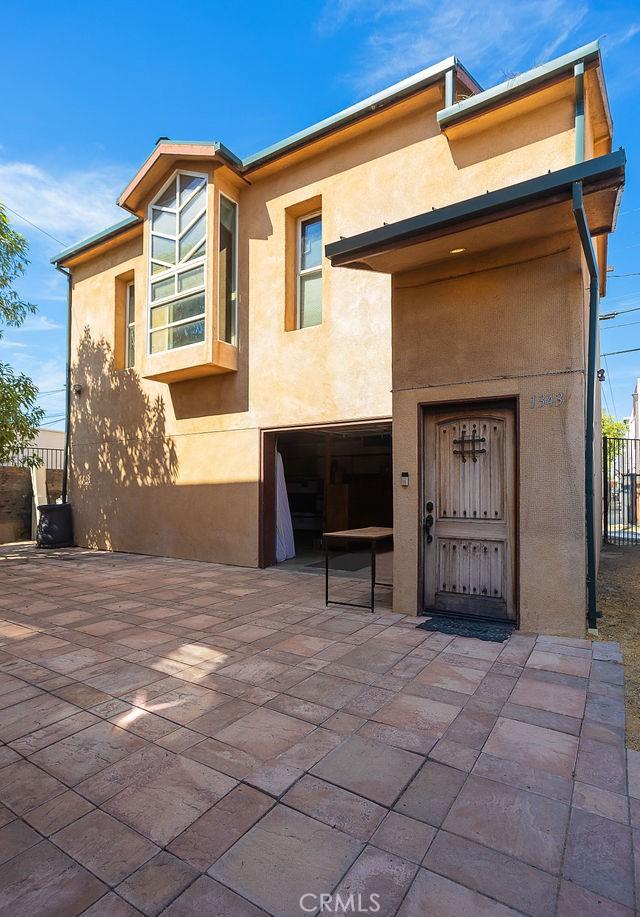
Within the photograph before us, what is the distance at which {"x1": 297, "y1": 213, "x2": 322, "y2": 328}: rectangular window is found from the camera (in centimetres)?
771

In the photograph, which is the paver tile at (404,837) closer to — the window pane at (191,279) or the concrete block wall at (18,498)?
the window pane at (191,279)

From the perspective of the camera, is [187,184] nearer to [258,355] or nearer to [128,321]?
[258,355]

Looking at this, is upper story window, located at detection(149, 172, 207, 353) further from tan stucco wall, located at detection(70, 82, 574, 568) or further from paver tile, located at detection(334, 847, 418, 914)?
paver tile, located at detection(334, 847, 418, 914)

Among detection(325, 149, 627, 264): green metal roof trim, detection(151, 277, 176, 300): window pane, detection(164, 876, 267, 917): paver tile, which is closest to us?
detection(164, 876, 267, 917): paver tile

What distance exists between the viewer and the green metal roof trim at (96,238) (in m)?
9.59

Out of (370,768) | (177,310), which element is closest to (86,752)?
(370,768)

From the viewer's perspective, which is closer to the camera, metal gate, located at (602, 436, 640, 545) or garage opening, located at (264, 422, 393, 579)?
garage opening, located at (264, 422, 393, 579)

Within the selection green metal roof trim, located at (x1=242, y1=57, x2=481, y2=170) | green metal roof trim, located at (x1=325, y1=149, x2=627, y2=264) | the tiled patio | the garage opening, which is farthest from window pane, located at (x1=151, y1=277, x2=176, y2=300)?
the tiled patio

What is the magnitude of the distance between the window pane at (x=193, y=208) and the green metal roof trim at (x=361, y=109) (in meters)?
0.87

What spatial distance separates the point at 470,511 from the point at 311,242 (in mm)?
5217

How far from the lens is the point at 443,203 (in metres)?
6.32

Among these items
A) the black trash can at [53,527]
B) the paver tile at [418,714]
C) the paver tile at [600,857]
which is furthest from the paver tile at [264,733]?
the black trash can at [53,527]

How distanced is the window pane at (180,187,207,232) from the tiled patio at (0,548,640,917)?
6936 millimetres

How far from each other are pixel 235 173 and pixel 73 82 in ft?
10.7
